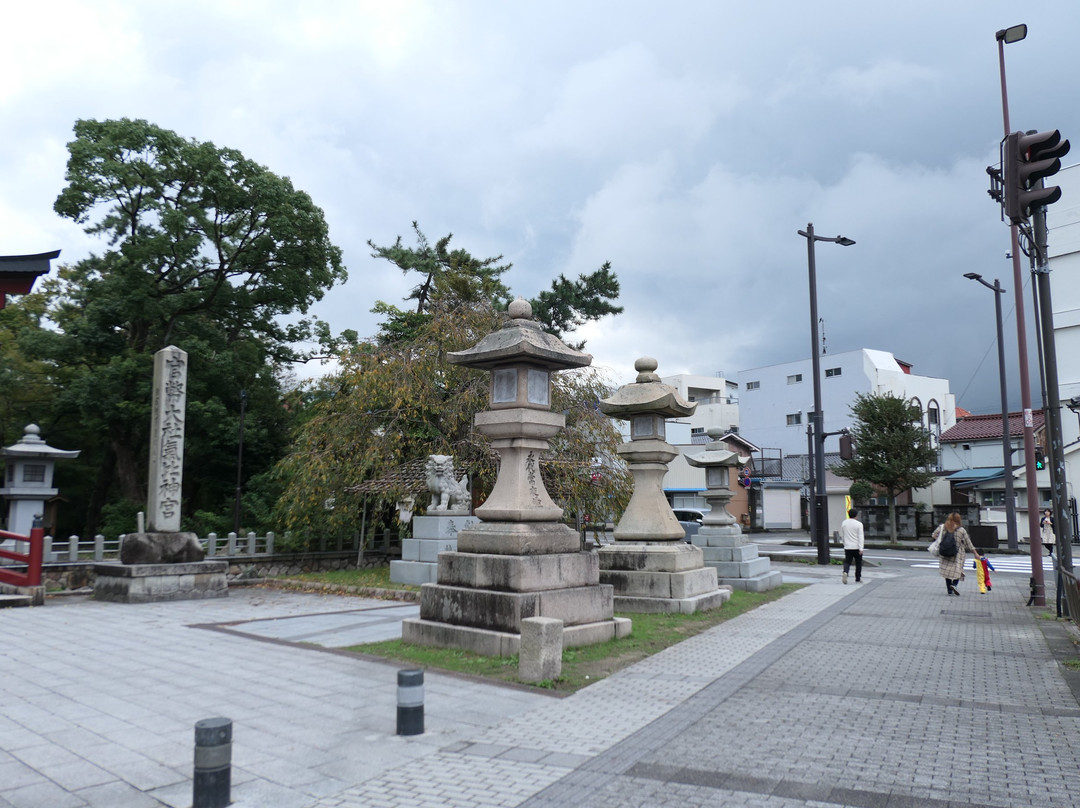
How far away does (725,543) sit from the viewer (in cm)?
1631

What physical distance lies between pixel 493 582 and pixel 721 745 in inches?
150

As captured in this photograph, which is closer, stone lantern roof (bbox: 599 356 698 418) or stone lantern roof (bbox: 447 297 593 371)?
stone lantern roof (bbox: 447 297 593 371)

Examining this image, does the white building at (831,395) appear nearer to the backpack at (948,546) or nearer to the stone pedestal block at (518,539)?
the backpack at (948,546)

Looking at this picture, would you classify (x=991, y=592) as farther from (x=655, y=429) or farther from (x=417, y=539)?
(x=417, y=539)

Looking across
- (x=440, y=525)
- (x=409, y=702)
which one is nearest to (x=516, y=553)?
(x=409, y=702)

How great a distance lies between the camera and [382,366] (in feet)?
63.9

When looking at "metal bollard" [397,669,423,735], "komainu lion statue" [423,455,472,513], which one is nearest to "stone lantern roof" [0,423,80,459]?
"komainu lion statue" [423,455,472,513]

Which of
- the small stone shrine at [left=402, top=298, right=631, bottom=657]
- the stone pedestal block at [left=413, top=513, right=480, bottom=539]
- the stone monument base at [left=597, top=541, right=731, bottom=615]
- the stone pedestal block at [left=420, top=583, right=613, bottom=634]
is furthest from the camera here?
the stone pedestal block at [left=413, top=513, right=480, bottom=539]

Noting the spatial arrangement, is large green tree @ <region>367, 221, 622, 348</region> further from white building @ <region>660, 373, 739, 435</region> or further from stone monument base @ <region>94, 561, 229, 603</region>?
white building @ <region>660, 373, 739, 435</region>

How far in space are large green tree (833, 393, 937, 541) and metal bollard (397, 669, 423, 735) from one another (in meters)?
33.0

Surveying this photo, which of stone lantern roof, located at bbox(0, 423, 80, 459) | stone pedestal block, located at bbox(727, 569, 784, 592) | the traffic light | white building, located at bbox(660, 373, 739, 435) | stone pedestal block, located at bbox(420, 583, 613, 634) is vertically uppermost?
white building, located at bbox(660, 373, 739, 435)

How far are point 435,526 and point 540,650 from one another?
933 centimetres

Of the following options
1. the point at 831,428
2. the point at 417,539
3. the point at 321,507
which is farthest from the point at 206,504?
the point at 831,428

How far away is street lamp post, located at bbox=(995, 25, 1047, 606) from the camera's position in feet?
43.6
